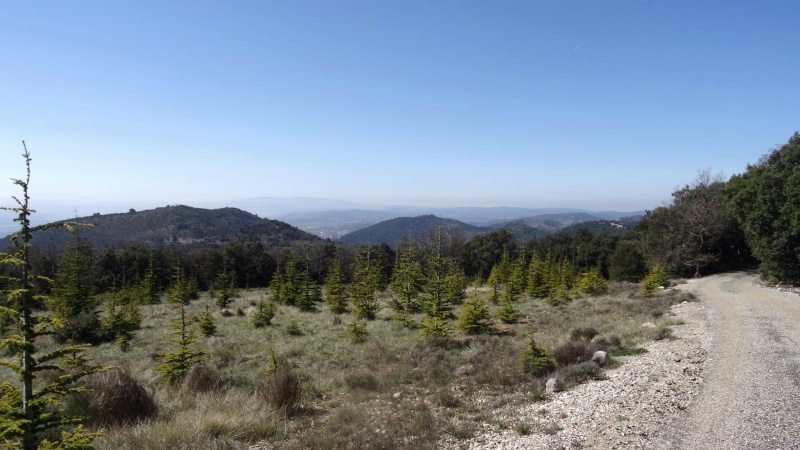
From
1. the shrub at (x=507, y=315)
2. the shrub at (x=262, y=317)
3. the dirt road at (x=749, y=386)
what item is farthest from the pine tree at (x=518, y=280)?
the shrub at (x=262, y=317)

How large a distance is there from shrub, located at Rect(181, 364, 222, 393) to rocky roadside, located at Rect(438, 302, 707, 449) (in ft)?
22.9

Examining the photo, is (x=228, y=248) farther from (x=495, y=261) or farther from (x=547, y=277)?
(x=547, y=277)

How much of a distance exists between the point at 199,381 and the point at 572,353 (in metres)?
10.9

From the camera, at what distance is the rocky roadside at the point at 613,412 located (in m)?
6.69

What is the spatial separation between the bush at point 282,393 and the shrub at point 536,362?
6308 mm

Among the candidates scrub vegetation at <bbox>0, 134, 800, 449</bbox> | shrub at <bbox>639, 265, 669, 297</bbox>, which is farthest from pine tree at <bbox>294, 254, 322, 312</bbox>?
shrub at <bbox>639, 265, 669, 297</bbox>

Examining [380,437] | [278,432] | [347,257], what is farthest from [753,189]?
[347,257]

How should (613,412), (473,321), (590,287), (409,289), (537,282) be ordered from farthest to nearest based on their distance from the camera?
(537,282) < (590,287) < (409,289) < (473,321) < (613,412)

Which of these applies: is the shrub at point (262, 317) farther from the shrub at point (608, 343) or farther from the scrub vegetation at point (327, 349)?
the shrub at point (608, 343)

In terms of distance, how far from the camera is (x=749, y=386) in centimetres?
838

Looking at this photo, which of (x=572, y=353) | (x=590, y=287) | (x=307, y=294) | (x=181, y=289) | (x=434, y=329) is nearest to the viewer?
(x=572, y=353)

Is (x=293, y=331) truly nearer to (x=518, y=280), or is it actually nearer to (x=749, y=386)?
(x=749, y=386)

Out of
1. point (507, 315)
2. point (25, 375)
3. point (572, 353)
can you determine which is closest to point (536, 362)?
point (572, 353)

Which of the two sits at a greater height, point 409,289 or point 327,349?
point 409,289
